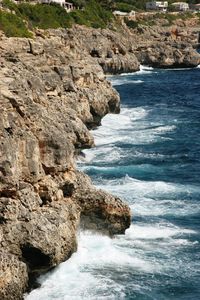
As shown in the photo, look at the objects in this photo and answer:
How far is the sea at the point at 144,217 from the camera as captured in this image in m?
29.1

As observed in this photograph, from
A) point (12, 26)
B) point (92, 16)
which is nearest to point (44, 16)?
point (12, 26)

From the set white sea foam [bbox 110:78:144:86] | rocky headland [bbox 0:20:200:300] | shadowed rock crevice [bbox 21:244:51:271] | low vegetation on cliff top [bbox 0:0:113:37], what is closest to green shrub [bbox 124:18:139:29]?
low vegetation on cliff top [bbox 0:0:113:37]

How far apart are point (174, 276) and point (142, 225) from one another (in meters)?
7.13

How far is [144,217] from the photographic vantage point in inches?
1533

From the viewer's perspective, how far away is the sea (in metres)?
29.1

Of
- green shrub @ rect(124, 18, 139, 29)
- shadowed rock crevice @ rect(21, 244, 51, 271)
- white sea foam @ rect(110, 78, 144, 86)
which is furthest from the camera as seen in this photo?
green shrub @ rect(124, 18, 139, 29)

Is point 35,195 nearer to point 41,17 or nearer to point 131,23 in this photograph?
point 41,17

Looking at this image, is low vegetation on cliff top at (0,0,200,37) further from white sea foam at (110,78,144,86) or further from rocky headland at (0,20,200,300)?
rocky headland at (0,20,200,300)

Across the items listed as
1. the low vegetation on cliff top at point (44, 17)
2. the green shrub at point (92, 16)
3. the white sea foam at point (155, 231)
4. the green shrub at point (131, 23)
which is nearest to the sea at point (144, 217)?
the white sea foam at point (155, 231)

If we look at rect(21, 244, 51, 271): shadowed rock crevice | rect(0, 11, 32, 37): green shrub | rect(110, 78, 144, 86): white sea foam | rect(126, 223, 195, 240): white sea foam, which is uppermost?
rect(0, 11, 32, 37): green shrub

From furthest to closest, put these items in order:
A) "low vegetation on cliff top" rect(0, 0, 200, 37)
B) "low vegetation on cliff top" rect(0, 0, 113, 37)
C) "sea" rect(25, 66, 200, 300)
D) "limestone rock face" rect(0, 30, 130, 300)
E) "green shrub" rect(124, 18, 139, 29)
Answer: "green shrub" rect(124, 18, 139, 29)
"low vegetation on cliff top" rect(0, 0, 200, 37)
"low vegetation on cliff top" rect(0, 0, 113, 37)
"sea" rect(25, 66, 200, 300)
"limestone rock face" rect(0, 30, 130, 300)

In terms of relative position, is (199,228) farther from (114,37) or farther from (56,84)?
(114,37)

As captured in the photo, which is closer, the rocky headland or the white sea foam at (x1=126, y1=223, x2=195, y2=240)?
the rocky headland

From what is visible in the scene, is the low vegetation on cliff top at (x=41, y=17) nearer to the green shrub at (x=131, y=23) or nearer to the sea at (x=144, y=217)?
the green shrub at (x=131, y=23)
